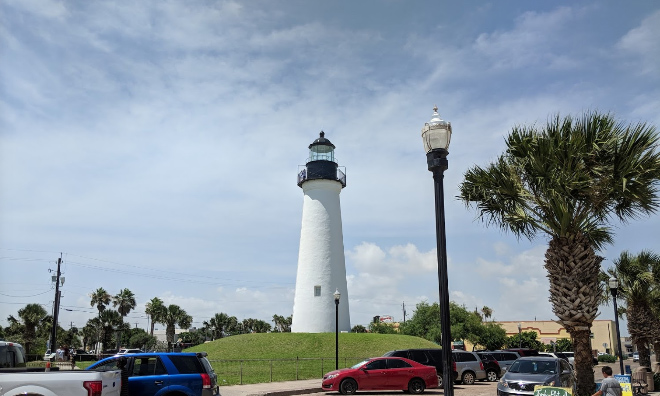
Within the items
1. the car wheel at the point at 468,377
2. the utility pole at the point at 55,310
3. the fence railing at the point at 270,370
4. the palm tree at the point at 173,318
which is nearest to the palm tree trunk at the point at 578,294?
the car wheel at the point at 468,377

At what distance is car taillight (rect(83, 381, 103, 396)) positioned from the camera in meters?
8.41

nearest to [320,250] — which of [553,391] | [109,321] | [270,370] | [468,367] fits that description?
[270,370]

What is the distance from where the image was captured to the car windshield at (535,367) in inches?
624

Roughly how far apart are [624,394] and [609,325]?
82650 mm

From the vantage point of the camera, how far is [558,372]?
15672 mm

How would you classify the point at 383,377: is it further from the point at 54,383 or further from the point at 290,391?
the point at 54,383

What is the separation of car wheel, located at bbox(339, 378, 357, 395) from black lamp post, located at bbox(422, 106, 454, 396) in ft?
41.8

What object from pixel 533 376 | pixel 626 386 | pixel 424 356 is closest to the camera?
pixel 626 386

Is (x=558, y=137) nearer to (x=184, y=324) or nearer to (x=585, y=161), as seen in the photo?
(x=585, y=161)

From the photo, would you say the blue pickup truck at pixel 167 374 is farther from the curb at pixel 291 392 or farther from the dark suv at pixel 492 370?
the dark suv at pixel 492 370

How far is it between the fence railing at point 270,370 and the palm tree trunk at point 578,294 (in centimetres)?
1337

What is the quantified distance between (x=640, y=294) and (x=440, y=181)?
78.7ft

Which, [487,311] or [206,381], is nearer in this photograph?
[206,381]

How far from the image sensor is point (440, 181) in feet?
28.0
